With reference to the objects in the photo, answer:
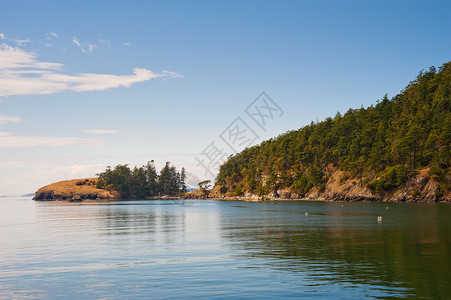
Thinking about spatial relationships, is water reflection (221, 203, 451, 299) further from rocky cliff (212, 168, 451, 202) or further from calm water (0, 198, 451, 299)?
rocky cliff (212, 168, 451, 202)

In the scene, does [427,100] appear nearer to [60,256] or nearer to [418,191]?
[418,191]

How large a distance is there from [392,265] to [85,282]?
2434 cm

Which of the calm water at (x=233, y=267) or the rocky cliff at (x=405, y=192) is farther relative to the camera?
the rocky cliff at (x=405, y=192)

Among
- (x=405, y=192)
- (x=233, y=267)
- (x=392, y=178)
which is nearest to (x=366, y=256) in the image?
(x=233, y=267)

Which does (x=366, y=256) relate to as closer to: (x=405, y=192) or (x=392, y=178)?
(x=405, y=192)

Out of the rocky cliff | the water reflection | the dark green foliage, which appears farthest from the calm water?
the dark green foliage

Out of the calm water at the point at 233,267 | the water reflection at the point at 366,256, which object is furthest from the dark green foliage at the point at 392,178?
the calm water at the point at 233,267

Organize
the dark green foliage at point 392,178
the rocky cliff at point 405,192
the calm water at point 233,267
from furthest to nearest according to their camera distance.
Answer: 1. the dark green foliage at point 392,178
2. the rocky cliff at point 405,192
3. the calm water at point 233,267

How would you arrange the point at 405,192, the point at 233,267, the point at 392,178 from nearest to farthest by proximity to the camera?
1. the point at 233,267
2. the point at 405,192
3. the point at 392,178

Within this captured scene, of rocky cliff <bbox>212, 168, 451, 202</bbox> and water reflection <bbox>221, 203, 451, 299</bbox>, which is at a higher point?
rocky cliff <bbox>212, 168, 451, 202</bbox>

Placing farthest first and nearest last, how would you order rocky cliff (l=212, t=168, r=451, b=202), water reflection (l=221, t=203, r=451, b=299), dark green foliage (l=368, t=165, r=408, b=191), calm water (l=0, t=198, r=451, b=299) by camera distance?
dark green foliage (l=368, t=165, r=408, b=191)
rocky cliff (l=212, t=168, r=451, b=202)
water reflection (l=221, t=203, r=451, b=299)
calm water (l=0, t=198, r=451, b=299)

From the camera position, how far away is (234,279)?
27.0m

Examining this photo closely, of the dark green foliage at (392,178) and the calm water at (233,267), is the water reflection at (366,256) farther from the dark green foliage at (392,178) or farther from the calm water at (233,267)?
the dark green foliage at (392,178)

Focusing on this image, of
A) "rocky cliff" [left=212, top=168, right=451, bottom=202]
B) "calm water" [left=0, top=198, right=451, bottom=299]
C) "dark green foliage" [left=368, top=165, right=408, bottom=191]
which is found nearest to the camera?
"calm water" [left=0, top=198, right=451, bottom=299]
